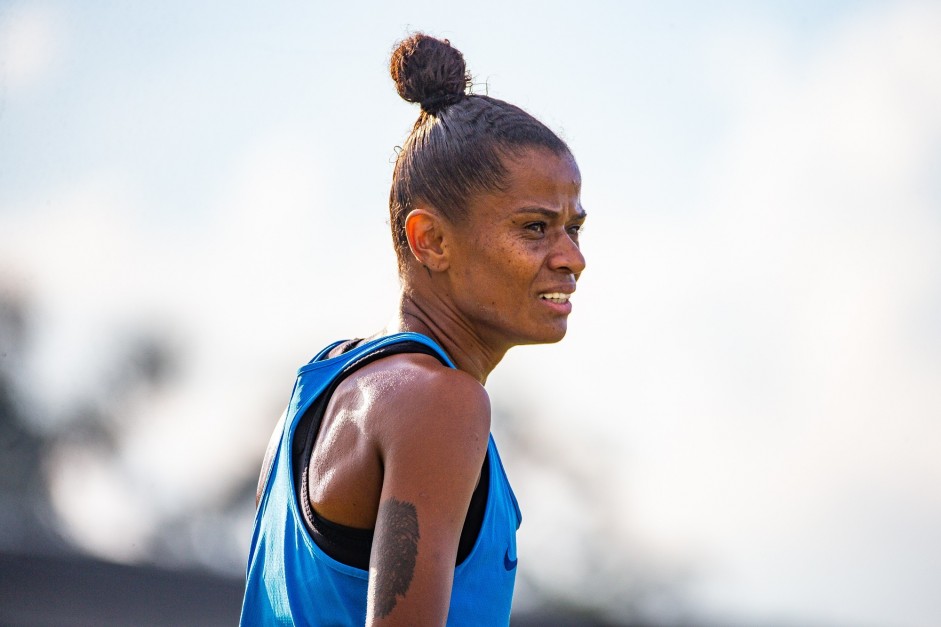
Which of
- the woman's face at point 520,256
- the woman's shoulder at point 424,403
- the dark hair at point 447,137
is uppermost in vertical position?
the dark hair at point 447,137

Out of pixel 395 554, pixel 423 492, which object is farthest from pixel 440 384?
pixel 395 554

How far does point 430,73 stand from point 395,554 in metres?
1.35

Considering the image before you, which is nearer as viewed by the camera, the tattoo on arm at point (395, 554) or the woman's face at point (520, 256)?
the tattoo on arm at point (395, 554)

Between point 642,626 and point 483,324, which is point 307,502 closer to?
point 483,324

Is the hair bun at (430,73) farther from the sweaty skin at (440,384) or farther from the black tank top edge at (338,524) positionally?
the black tank top edge at (338,524)

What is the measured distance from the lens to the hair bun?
2926mm

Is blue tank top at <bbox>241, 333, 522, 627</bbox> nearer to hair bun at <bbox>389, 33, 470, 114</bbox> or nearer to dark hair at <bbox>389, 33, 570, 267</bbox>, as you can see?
dark hair at <bbox>389, 33, 570, 267</bbox>

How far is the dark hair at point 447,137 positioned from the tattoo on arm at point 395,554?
2.76ft

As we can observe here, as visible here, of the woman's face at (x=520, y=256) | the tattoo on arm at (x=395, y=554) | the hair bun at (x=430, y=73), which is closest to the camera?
the tattoo on arm at (x=395, y=554)

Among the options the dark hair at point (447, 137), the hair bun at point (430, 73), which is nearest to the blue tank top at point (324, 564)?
the dark hair at point (447, 137)

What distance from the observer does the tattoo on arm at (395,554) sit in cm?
197

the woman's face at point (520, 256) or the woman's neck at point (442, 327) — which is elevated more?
the woman's face at point (520, 256)

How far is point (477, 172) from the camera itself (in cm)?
264

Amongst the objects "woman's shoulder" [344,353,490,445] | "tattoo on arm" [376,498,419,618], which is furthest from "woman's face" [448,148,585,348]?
"tattoo on arm" [376,498,419,618]
